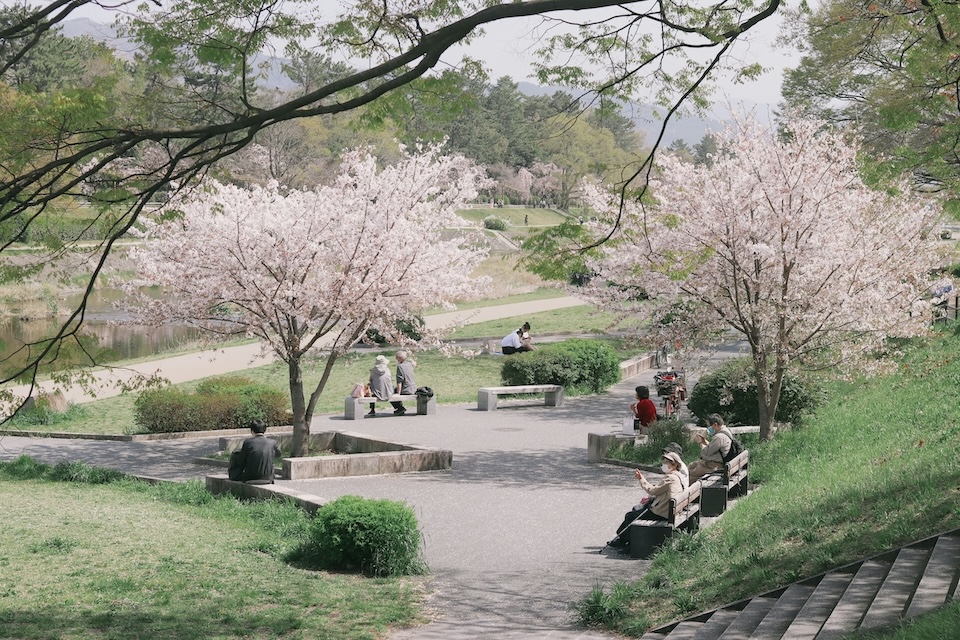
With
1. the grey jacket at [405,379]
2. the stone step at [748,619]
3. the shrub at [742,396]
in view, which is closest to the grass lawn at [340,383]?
the grey jacket at [405,379]

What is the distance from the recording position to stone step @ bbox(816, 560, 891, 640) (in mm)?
7539

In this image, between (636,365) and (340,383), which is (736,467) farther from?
(636,365)

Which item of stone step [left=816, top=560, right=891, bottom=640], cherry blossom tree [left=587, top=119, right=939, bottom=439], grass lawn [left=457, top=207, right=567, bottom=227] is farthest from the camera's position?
grass lawn [left=457, top=207, right=567, bottom=227]

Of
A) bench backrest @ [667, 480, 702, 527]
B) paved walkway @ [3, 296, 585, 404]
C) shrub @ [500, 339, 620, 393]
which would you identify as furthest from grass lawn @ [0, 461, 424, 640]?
shrub @ [500, 339, 620, 393]

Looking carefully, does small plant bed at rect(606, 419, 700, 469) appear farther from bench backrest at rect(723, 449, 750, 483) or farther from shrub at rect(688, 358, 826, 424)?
bench backrest at rect(723, 449, 750, 483)

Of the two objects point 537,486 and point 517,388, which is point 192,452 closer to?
point 537,486

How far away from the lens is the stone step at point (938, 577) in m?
7.39

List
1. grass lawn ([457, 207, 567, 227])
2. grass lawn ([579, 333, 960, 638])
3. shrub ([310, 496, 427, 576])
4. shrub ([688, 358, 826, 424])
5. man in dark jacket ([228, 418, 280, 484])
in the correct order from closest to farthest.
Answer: grass lawn ([579, 333, 960, 638]), shrub ([310, 496, 427, 576]), man in dark jacket ([228, 418, 280, 484]), shrub ([688, 358, 826, 424]), grass lawn ([457, 207, 567, 227])

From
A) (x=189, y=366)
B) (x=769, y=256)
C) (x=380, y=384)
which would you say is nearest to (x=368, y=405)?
(x=380, y=384)

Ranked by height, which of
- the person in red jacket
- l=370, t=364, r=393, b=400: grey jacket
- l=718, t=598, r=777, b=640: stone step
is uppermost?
l=370, t=364, r=393, b=400: grey jacket

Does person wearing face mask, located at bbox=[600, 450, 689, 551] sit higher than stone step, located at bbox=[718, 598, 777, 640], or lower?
Result: higher

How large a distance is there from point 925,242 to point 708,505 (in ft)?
49.2

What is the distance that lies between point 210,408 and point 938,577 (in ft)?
53.1

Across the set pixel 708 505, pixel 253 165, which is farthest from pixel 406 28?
pixel 253 165
